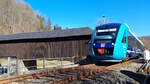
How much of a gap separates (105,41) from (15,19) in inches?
3026

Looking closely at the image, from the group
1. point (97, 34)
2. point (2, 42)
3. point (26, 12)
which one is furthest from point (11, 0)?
point (97, 34)

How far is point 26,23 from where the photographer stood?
Result: 290 ft

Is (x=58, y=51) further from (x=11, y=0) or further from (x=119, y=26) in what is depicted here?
(x=11, y=0)

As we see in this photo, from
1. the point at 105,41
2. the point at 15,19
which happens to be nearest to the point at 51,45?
the point at 105,41

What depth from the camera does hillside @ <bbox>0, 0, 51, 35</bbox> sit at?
7644cm

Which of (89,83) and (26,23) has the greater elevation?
(26,23)

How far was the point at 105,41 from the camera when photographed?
11734 mm

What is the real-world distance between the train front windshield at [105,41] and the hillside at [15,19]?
2577 inches

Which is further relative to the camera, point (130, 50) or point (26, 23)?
point (26, 23)

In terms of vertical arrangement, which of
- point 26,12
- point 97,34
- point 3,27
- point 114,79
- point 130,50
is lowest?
point 114,79

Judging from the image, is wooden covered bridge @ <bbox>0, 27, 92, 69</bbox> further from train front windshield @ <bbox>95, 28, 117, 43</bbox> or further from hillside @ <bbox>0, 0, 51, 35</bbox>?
hillside @ <bbox>0, 0, 51, 35</bbox>

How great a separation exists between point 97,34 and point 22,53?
1815 cm

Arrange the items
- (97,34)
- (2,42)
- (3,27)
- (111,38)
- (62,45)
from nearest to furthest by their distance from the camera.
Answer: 1. (111,38)
2. (97,34)
3. (62,45)
4. (2,42)
5. (3,27)

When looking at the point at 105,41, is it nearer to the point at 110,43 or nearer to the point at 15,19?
the point at 110,43
